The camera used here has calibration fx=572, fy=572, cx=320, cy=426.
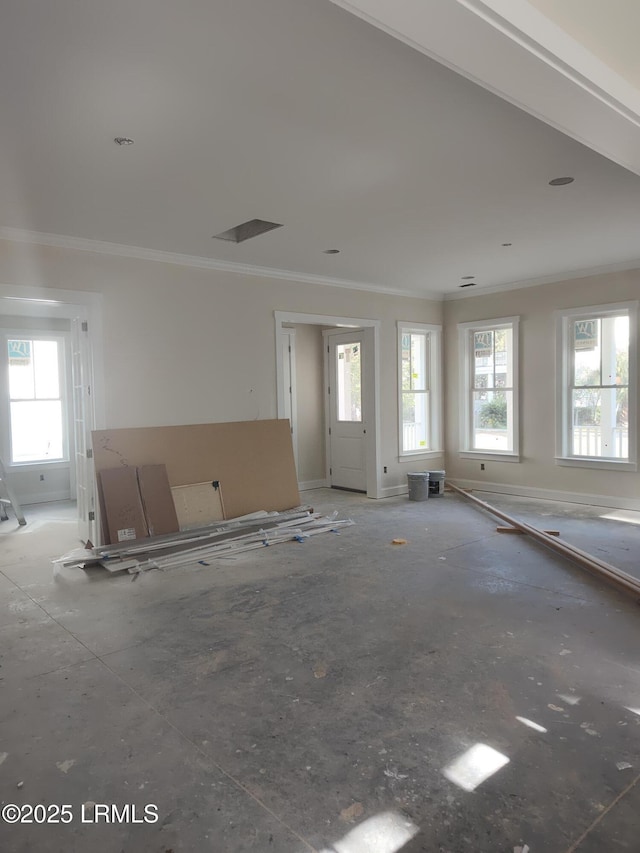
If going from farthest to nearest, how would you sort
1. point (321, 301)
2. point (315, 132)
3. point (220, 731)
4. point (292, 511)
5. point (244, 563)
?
1. point (321, 301)
2. point (292, 511)
3. point (244, 563)
4. point (315, 132)
5. point (220, 731)

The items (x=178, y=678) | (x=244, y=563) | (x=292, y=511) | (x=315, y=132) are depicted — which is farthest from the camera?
(x=292, y=511)

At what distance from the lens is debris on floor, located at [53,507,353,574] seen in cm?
492

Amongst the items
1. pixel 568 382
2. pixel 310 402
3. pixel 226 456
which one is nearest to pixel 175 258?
pixel 226 456

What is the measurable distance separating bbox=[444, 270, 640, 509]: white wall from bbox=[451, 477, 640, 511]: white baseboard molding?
1cm

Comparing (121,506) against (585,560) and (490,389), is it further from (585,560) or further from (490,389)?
(490,389)

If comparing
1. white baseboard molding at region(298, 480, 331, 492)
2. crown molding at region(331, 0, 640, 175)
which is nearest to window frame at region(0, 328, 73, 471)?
white baseboard molding at region(298, 480, 331, 492)

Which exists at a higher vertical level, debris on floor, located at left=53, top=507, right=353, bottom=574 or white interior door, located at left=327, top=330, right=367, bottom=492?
white interior door, located at left=327, top=330, right=367, bottom=492

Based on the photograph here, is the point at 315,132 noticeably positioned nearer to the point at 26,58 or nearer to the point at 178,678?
the point at 26,58

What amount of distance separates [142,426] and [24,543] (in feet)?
5.70

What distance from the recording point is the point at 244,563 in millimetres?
4977

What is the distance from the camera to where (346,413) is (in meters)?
8.66

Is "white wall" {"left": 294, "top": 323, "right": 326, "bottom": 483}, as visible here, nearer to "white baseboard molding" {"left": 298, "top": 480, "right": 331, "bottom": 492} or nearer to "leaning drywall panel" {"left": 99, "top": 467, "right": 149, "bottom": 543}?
"white baseboard molding" {"left": 298, "top": 480, "right": 331, "bottom": 492}

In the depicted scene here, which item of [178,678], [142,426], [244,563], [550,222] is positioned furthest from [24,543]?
[550,222]

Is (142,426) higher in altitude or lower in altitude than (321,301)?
lower
